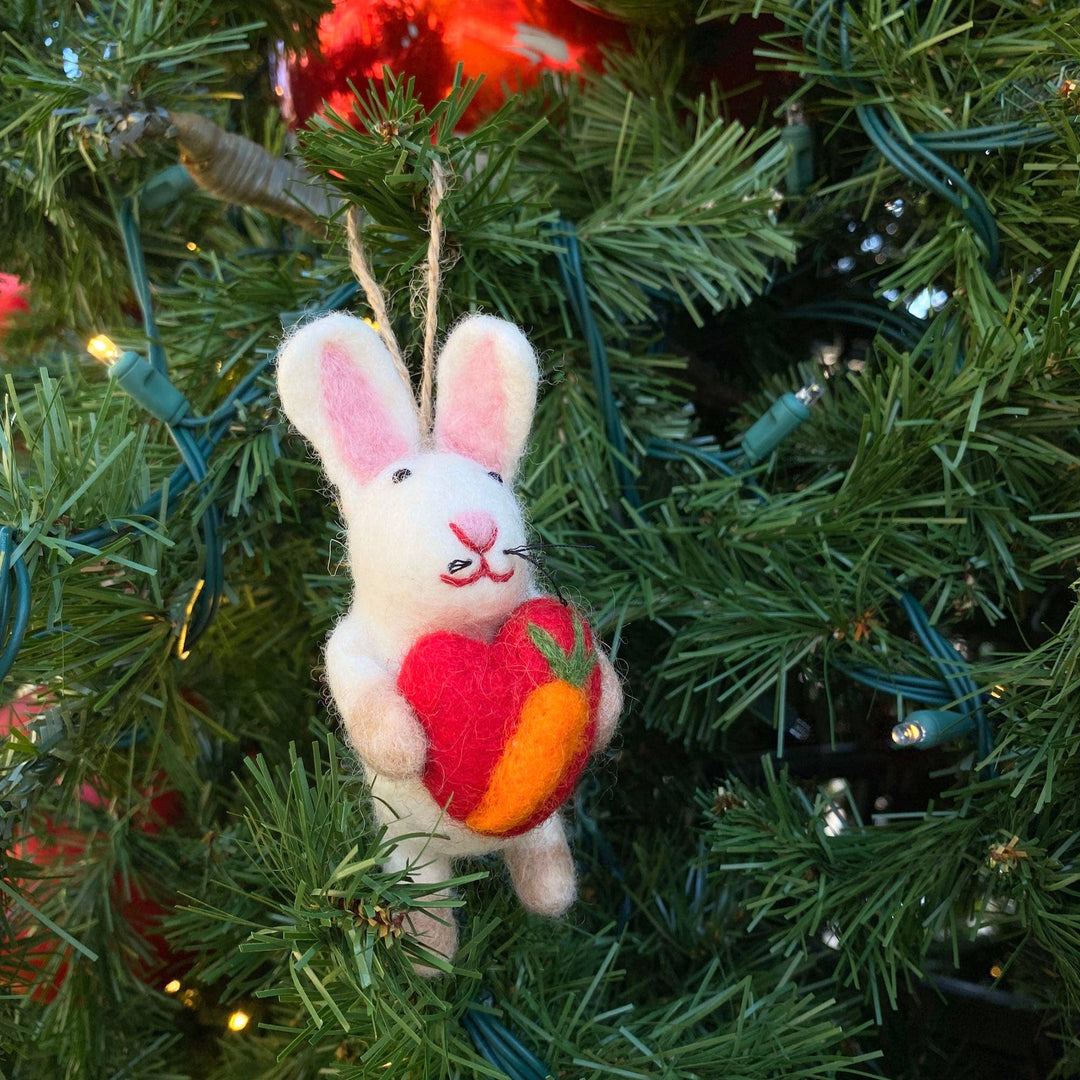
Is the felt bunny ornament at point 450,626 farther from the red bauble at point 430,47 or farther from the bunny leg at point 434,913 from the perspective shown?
the red bauble at point 430,47

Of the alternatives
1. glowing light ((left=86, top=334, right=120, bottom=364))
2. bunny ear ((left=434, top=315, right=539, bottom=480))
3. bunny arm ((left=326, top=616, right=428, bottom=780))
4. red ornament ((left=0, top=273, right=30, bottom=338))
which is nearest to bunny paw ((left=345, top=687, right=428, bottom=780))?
bunny arm ((left=326, top=616, right=428, bottom=780))

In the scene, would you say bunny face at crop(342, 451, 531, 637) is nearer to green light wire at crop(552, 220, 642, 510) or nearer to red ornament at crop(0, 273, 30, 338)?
green light wire at crop(552, 220, 642, 510)

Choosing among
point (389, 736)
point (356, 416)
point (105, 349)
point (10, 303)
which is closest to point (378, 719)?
point (389, 736)

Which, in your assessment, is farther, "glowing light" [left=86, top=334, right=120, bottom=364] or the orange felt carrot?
"glowing light" [left=86, top=334, right=120, bottom=364]

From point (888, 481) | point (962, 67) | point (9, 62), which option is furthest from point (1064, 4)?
point (9, 62)

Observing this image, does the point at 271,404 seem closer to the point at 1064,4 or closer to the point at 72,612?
the point at 72,612
